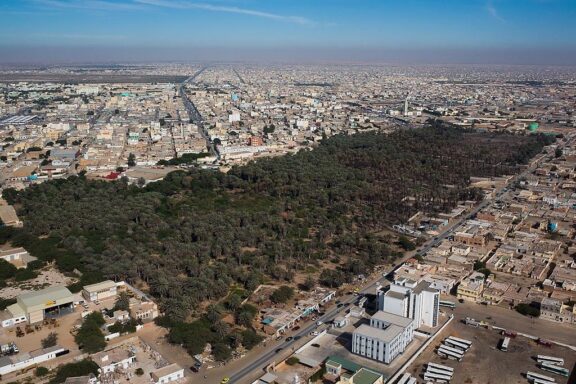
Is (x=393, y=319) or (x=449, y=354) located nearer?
(x=449, y=354)

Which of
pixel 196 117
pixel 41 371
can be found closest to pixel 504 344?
pixel 41 371

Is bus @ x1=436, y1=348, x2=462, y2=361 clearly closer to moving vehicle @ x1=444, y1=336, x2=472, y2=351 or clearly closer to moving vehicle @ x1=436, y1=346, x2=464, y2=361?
moving vehicle @ x1=436, y1=346, x2=464, y2=361

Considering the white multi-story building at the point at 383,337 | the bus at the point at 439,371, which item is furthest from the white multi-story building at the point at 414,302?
the bus at the point at 439,371

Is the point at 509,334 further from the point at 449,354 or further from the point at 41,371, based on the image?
the point at 41,371

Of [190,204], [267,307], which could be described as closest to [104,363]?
[267,307]

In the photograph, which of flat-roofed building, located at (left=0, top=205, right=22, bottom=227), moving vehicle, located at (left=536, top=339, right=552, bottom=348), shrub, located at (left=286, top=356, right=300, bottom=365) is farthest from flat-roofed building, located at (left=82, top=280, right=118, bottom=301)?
moving vehicle, located at (left=536, top=339, right=552, bottom=348)

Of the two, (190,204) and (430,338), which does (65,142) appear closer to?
(190,204)
